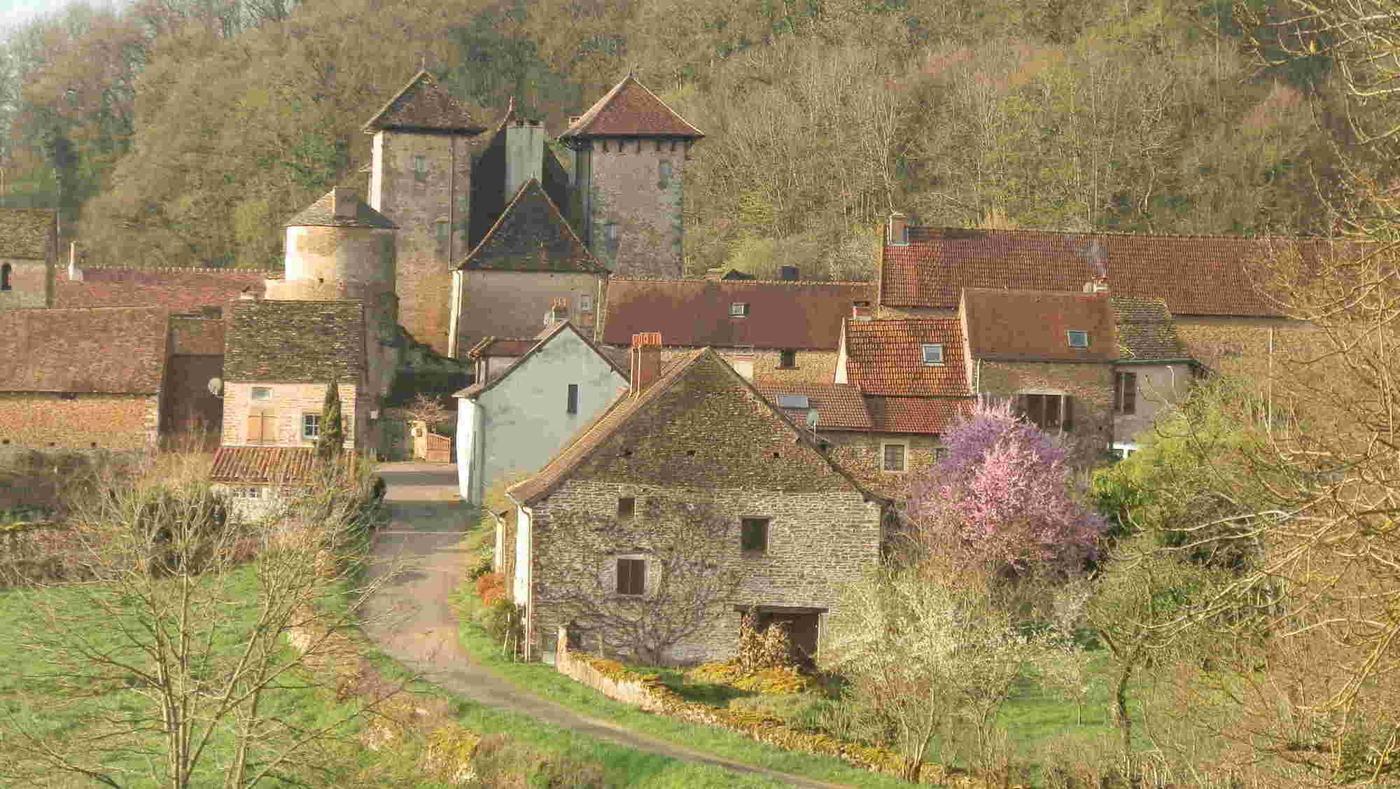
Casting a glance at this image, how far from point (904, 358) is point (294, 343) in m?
13.6

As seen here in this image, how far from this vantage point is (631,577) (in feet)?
102

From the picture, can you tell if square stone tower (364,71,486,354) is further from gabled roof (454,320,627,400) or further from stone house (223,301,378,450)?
gabled roof (454,320,627,400)

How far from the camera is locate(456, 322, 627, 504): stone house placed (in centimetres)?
4162

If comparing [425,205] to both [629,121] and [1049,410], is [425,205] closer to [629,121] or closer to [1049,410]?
[629,121]

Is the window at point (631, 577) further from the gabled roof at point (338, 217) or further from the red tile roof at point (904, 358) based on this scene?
the gabled roof at point (338, 217)

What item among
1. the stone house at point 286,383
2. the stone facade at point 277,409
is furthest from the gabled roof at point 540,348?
the stone house at point 286,383

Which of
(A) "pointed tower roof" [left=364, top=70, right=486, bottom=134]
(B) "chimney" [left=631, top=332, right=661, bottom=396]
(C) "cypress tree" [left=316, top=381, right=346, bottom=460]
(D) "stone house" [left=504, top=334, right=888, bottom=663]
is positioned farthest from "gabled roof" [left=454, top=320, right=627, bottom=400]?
(A) "pointed tower roof" [left=364, top=70, right=486, bottom=134]

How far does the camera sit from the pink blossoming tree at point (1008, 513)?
3388cm

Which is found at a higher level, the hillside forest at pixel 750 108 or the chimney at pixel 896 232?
the hillside forest at pixel 750 108

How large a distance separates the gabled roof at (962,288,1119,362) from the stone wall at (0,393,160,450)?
18.5 meters

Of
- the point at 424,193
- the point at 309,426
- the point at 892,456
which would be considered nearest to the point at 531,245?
the point at 424,193

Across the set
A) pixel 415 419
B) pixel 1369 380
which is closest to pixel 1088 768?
pixel 1369 380

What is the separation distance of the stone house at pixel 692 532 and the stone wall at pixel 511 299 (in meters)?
24.4

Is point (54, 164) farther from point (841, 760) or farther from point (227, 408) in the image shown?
point (841, 760)
